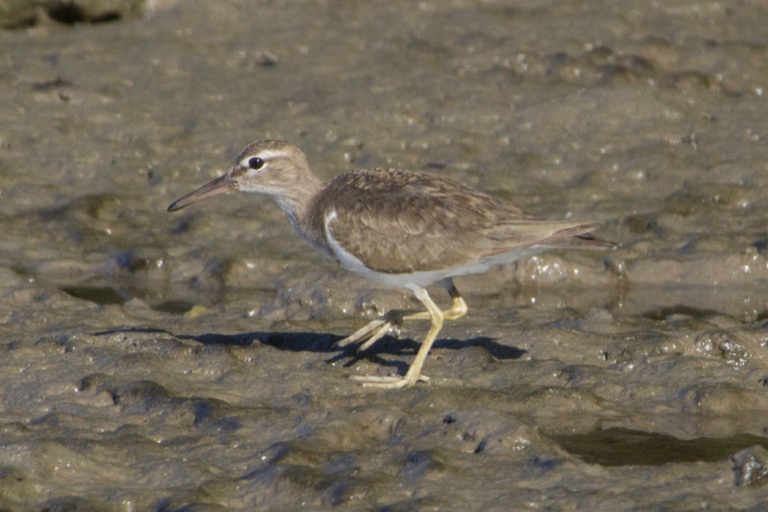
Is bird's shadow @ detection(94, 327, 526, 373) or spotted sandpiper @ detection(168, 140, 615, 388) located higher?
spotted sandpiper @ detection(168, 140, 615, 388)

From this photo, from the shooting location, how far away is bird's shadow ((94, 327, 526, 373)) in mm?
8414

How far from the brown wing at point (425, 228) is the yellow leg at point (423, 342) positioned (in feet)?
1.01

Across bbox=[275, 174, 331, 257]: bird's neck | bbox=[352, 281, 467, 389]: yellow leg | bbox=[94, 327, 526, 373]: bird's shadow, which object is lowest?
bbox=[94, 327, 526, 373]: bird's shadow

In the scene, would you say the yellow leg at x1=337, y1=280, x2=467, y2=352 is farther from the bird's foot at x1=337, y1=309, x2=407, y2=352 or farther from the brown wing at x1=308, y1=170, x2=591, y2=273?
the brown wing at x1=308, y1=170, x2=591, y2=273

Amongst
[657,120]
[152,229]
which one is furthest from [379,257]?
[657,120]

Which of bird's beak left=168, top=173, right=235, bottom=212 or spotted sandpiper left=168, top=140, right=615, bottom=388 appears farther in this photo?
bird's beak left=168, top=173, right=235, bottom=212

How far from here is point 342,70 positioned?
45.4 ft

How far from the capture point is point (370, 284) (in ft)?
32.6

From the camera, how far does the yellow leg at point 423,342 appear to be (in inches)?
305

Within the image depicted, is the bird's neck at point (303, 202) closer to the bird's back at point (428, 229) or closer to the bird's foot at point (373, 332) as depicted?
the bird's back at point (428, 229)

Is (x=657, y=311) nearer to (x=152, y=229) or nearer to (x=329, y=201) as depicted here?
(x=329, y=201)

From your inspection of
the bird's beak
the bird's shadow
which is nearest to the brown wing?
the bird's shadow

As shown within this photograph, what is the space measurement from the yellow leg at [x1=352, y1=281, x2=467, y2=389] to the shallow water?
0.65 ft

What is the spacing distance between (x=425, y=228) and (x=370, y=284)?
1.86m
